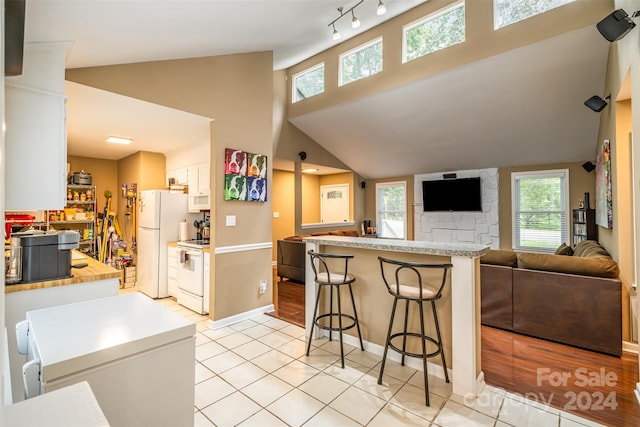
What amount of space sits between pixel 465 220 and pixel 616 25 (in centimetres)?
485

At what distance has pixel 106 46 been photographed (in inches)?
91.0

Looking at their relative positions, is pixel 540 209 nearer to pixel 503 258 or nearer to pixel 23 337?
pixel 503 258

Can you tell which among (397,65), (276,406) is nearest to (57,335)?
(276,406)

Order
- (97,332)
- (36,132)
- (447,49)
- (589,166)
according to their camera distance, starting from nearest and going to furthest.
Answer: (97,332), (36,132), (447,49), (589,166)

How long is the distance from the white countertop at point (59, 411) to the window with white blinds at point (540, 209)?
6.69m

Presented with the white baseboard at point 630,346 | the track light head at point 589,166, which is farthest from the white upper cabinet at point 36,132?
the track light head at point 589,166

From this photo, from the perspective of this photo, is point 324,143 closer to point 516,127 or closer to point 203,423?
point 516,127

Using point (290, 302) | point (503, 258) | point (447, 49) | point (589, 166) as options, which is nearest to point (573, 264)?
point (503, 258)

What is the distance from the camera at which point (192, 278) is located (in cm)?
396

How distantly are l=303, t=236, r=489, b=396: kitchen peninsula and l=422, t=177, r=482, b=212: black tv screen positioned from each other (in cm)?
436

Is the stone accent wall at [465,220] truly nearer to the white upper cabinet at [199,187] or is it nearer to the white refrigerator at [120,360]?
the white upper cabinet at [199,187]

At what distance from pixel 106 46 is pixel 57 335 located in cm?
221

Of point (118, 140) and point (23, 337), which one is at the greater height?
point (118, 140)

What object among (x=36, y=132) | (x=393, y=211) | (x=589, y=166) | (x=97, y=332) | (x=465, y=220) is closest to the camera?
(x=97, y=332)
